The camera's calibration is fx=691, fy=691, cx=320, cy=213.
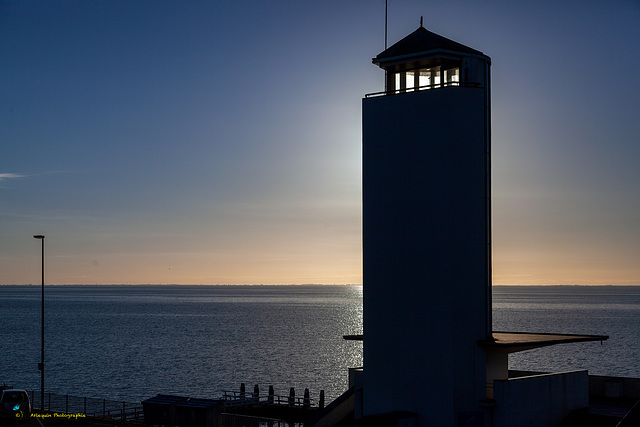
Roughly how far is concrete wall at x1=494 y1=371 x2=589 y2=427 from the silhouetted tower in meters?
0.84

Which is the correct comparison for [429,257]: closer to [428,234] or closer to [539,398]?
[428,234]

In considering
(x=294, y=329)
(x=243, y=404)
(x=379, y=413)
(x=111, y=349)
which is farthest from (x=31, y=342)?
(x=379, y=413)

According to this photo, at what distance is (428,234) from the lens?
2602cm

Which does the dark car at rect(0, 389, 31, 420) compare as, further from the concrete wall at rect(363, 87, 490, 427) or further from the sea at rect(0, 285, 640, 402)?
the sea at rect(0, 285, 640, 402)

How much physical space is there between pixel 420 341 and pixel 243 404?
2240 cm

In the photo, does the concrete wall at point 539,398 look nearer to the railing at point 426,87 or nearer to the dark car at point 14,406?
the railing at point 426,87

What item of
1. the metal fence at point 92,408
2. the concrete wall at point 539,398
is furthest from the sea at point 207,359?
the concrete wall at point 539,398

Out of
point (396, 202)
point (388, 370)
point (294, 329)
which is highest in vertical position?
point (396, 202)

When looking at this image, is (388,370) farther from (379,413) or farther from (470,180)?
(470,180)

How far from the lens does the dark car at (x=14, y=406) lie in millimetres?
36125

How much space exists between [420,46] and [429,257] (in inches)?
326

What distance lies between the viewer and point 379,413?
87.8 feet

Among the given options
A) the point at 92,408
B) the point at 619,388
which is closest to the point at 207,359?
the point at 92,408

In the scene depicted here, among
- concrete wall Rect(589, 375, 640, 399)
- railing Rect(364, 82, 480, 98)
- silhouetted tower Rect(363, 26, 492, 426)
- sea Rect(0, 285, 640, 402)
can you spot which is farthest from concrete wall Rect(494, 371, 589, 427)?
sea Rect(0, 285, 640, 402)
